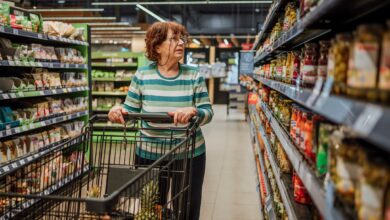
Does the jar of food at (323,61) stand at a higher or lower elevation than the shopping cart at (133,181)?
higher

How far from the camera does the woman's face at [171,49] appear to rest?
8.48 feet

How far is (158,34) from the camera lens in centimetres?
262

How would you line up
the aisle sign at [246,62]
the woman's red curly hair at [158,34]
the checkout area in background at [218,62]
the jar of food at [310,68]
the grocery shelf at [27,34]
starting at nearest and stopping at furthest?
the jar of food at [310,68] → the woman's red curly hair at [158,34] → the grocery shelf at [27,34] → the aisle sign at [246,62] → the checkout area in background at [218,62]

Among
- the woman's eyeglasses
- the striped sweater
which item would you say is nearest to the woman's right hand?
the striped sweater

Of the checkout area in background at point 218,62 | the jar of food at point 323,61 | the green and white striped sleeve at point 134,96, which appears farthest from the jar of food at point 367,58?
the checkout area in background at point 218,62

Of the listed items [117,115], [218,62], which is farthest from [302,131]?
[218,62]

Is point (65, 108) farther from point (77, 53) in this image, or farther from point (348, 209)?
point (348, 209)

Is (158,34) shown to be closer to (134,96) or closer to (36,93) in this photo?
(134,96)

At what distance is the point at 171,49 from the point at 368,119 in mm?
1903

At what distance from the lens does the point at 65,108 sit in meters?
5.10

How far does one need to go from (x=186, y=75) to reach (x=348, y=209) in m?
1.67

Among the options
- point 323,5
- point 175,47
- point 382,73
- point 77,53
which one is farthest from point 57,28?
point 382,73

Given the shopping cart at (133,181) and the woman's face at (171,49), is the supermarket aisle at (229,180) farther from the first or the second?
the woman's face at (171,49)

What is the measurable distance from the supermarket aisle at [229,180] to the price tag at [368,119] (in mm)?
3203
